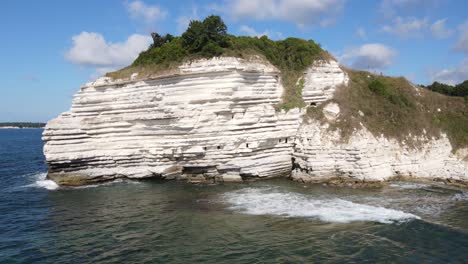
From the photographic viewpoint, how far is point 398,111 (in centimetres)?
3008

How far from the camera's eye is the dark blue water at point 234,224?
13.8m

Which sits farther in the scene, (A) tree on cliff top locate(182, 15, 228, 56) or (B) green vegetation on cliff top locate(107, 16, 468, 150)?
(B) green vegetation on cliff top locate(107, 16, 468, 150)

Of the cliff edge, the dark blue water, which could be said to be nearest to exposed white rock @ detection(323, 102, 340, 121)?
the cliff edge

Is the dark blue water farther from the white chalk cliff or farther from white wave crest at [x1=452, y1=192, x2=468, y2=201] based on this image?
the white chalk cliff

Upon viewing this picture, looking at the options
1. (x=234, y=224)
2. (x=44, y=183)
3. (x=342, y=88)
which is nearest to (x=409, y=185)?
(x=342, y=88)

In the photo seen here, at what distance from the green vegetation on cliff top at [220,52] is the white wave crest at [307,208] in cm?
882

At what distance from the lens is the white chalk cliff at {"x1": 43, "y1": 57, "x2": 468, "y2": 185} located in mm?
25953

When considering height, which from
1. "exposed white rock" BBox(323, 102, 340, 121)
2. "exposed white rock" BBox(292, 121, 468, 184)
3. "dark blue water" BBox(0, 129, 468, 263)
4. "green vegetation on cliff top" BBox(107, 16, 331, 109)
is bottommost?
"dark blue water" BBox(0, 129, 468, 263)

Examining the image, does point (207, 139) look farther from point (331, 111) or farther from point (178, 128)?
point (331, 111)

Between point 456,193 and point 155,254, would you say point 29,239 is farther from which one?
point 456,193

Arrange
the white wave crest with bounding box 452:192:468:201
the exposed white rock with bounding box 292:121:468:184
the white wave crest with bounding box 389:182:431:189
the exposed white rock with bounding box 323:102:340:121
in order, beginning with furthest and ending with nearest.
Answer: the exposed white rock with bounding box 323:102:340:121 < the exposed white rock with bounding box 292:121:468:184 < the white wave crest with bounding box 389:182:431:189 < the white wave crest with bounding box 452:192:468:201

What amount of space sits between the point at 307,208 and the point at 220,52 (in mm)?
13308

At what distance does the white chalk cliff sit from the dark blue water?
200 cm

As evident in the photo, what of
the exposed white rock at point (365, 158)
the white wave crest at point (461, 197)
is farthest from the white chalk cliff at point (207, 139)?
the white wave crest at point (461, 197)
